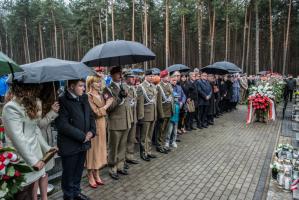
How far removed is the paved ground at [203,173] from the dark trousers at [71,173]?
481 millimetres

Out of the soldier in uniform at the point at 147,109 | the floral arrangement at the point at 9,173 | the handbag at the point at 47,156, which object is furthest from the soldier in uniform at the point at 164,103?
the floral arrangement at the point at 9,173

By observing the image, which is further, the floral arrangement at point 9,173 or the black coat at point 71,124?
the black coat at point 71,124

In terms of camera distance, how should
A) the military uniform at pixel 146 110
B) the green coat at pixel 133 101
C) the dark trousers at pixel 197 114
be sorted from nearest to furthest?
the green coat at pixel 133 101
the military uniform at pixel 146 110
the dark trousers at pixel 197 114

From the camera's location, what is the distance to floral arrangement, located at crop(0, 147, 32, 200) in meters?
2.36

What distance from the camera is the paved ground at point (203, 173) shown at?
15.1 ft

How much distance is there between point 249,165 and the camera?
6.11 m

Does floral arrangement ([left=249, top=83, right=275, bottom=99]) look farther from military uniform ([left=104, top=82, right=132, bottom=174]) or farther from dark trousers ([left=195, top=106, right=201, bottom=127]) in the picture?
military uniform ([left=104, top=82, right=132, bottom=174])

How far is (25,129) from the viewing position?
3135 millimetres

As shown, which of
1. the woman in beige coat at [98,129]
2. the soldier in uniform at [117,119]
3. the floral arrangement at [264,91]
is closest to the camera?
the woman in beige coat at [98,129]

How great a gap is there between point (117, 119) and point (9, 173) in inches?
112

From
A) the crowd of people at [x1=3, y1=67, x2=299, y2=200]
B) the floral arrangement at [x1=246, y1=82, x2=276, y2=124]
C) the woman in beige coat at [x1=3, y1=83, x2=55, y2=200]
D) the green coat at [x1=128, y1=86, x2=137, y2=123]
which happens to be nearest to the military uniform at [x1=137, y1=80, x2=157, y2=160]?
the crowd of people at [x1=3, y1=67, x2=299, y2=200]

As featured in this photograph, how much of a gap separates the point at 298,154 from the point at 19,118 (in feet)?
16.3

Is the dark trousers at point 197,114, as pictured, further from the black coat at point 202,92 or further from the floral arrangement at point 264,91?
the floral arrangement at point 264,91

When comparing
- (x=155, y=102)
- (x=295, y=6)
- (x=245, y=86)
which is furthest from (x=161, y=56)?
(x=155, y=102)
